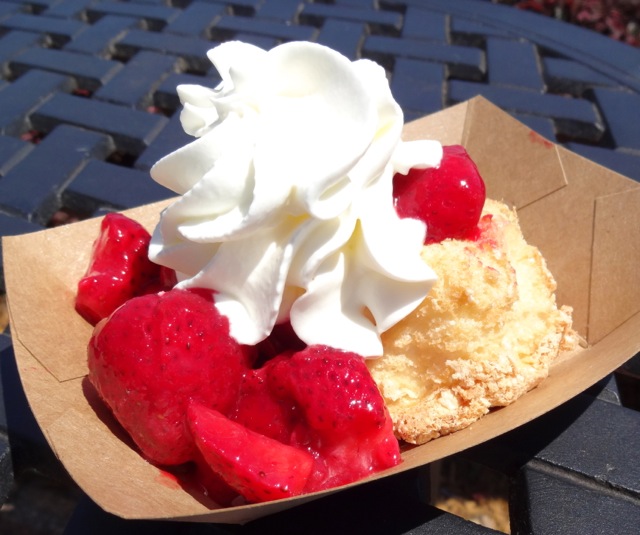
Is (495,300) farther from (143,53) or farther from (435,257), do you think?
(143,53)

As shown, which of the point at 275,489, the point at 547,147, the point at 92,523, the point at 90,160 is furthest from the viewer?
the point at 90,160

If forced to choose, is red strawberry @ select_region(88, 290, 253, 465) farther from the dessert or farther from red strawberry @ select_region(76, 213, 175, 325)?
red strawberry @ select_region(76, 213, 175, 325)

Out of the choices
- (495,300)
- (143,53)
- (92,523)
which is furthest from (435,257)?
(143,53)

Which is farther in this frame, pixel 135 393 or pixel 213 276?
pixel 213 276

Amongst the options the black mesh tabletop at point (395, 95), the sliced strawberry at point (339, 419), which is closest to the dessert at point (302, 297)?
the sliced strawberry at point (339, 419)

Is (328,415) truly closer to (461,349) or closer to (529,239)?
(461,349)

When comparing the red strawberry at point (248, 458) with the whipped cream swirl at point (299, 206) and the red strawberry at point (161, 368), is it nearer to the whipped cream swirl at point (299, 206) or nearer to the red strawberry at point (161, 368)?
the red strawberry at point (161, 368)

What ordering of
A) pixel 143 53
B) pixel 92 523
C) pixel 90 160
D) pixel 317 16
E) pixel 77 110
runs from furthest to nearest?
pixel 317 16 < pixel 143 53 < pixel 77 110 < pixel 90 160 < pixel 92 523

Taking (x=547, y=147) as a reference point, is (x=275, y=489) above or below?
below
